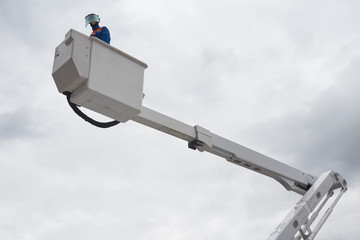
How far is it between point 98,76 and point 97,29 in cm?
94

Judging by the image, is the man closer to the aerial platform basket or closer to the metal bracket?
the aerial platform basket

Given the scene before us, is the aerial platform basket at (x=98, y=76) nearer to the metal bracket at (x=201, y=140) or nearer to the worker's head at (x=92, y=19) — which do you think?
the worker's head at (x=92, y=19)

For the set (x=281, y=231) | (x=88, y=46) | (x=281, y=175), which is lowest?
(x=281, y=231)

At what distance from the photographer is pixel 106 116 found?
5625 millimetres

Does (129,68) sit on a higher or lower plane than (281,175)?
lower

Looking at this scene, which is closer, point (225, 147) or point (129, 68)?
point (129, 68)

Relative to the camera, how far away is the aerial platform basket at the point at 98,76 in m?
5.21

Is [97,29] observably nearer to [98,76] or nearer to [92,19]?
[92,19]

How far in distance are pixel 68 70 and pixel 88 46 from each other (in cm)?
34

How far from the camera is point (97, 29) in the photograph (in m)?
5.97

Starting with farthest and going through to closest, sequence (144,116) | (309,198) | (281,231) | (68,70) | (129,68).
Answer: (309,198)
(281,231)
(144,116)
(129,68)
(68,70)

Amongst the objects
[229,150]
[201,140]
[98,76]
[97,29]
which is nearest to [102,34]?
[97,29]

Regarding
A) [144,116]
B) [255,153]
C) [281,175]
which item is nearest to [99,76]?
[144,116]

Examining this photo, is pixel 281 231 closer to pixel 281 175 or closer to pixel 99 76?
pixel 281 175
